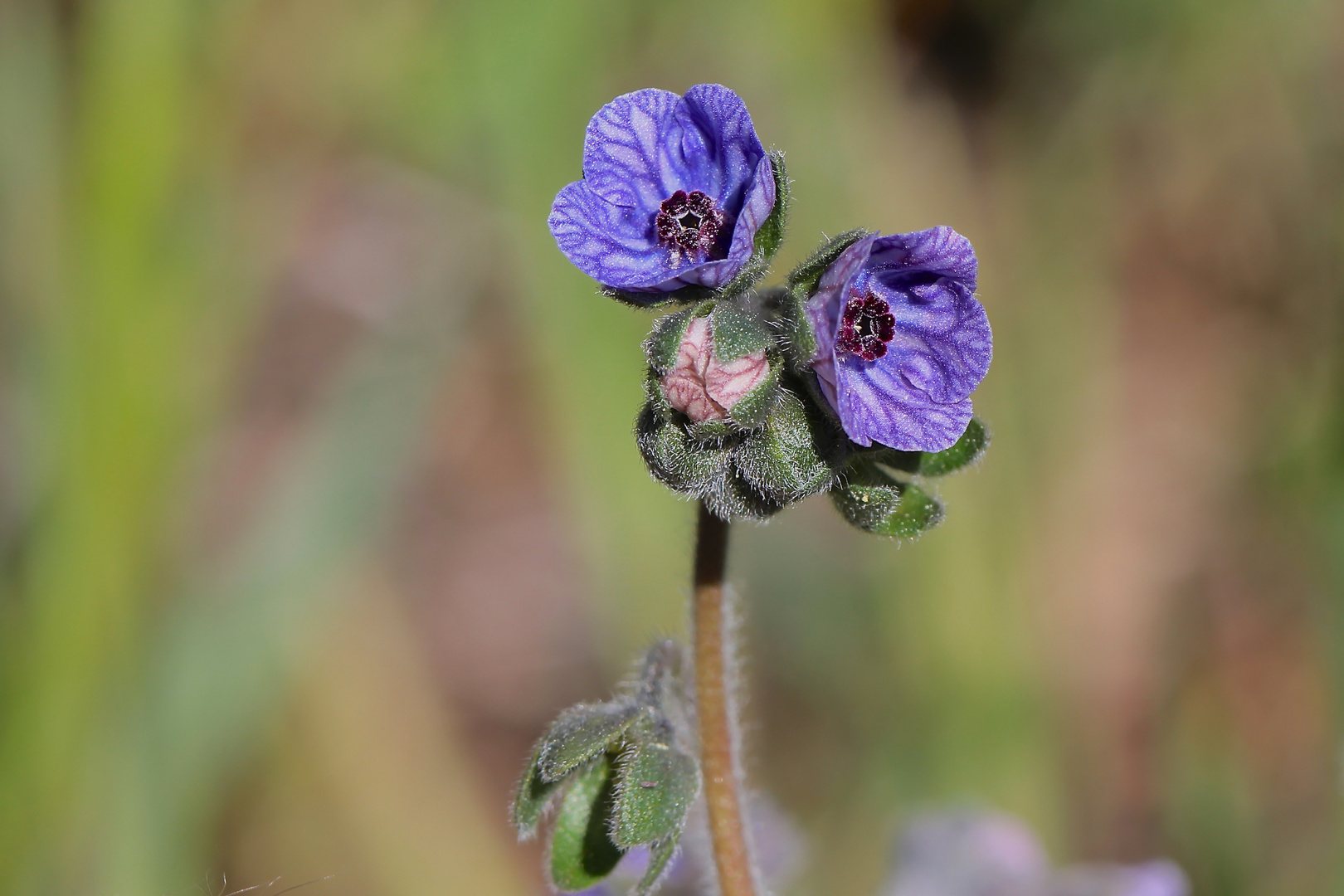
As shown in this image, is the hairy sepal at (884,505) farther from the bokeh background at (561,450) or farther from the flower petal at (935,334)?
the bokeh background at (561,450)

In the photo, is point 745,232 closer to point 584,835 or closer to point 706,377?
point 706,377

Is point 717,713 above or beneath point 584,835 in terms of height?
above

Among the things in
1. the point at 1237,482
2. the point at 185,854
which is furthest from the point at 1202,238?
the point at 185,854

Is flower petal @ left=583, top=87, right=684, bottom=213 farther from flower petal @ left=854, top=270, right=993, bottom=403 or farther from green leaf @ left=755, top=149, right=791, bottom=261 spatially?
flower petal @ left=854, top=270, right=993, bottom=403

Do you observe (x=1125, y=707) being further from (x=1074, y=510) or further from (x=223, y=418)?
(x=223, y=418)

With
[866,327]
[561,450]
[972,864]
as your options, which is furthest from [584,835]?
[561,450]

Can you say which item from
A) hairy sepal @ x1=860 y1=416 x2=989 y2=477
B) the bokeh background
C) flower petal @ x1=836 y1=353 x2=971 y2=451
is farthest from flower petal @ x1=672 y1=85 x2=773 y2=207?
the bokeh background
